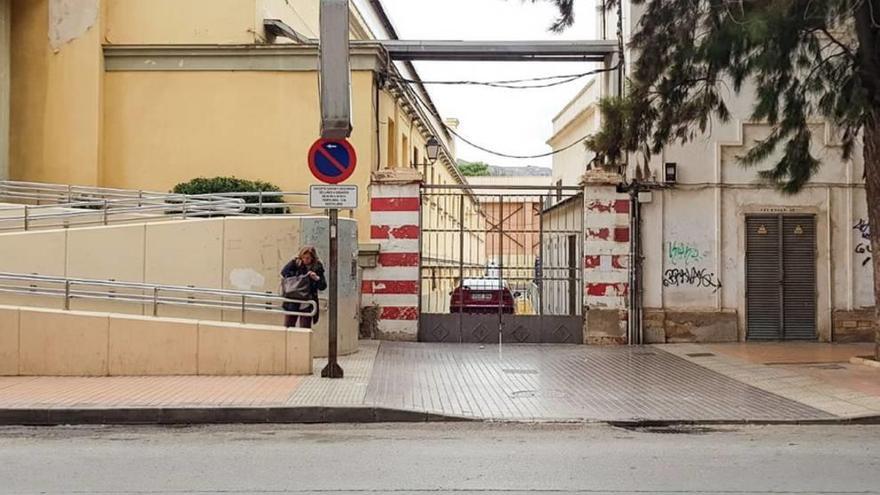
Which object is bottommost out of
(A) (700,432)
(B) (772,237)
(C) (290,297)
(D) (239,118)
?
(A) (700,432)

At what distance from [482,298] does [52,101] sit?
9703 mm

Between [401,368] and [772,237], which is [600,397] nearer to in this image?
[401,368]

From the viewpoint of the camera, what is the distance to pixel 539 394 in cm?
1190

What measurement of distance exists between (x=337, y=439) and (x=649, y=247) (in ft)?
31.8

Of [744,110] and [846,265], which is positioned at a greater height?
[744,110]

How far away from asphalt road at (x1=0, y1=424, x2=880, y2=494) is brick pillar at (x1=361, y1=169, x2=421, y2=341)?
7.21m

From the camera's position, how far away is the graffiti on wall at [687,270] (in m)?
17.2

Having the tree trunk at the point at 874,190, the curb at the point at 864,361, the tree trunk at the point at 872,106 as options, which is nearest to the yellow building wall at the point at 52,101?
the tree trunk at the point at 872,106

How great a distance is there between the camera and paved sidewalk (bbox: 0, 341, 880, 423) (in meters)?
10.2

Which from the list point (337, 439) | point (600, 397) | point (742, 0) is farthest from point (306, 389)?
point (742, 0)

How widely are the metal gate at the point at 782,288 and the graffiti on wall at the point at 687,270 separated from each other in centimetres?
79

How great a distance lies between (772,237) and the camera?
687 inches

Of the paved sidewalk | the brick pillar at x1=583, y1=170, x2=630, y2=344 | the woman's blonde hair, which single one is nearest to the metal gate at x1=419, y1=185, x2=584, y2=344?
the brick pillar at x1=583, y1=170, x2=630, y2=344

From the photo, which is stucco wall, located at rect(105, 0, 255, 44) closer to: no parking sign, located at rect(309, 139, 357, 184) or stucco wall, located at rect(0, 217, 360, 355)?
stucco wall, located at rect(0, 217, 360, 355)
